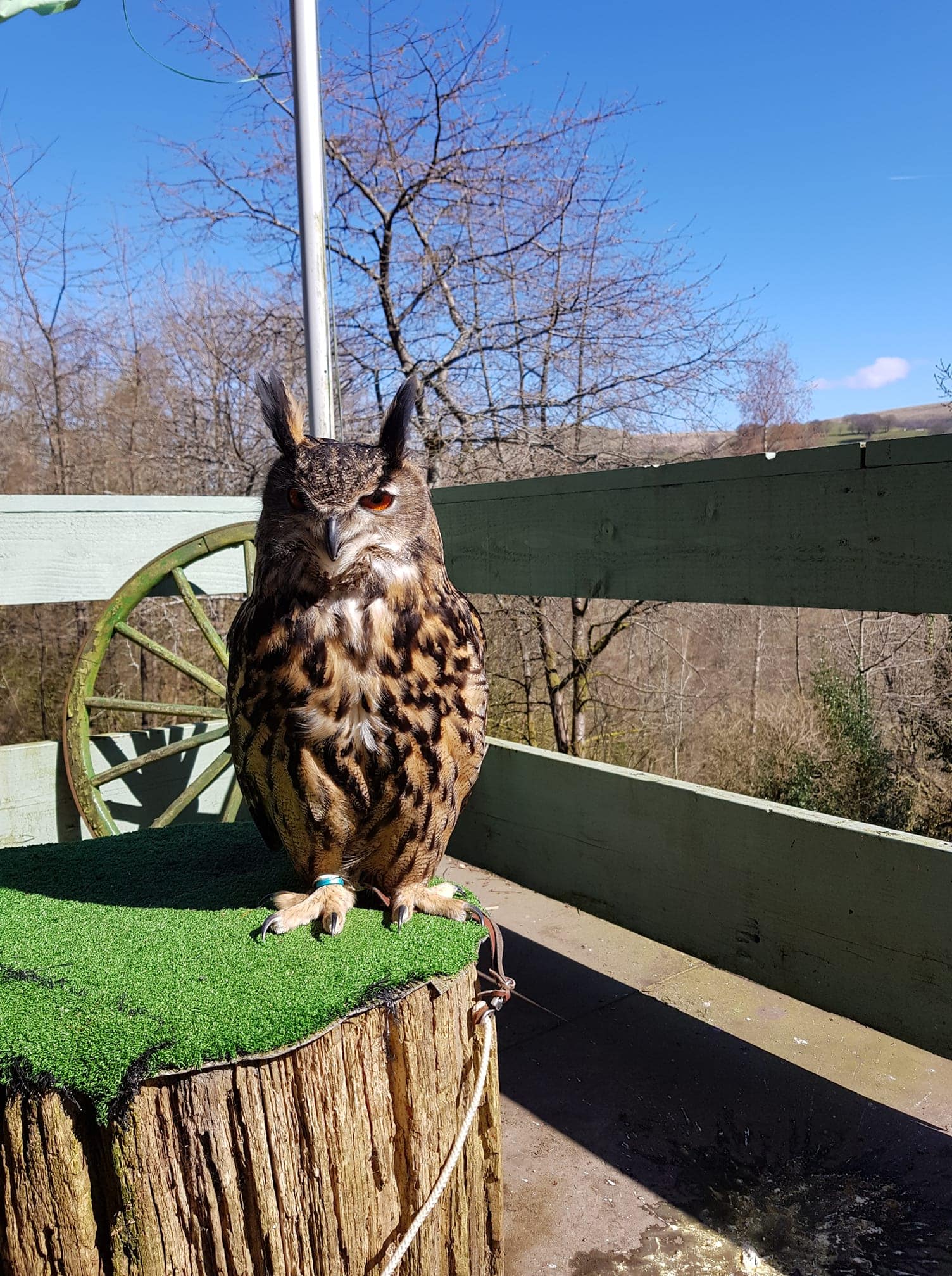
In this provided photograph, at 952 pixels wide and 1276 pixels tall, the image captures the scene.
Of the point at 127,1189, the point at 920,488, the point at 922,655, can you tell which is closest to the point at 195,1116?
the point at 127,1189

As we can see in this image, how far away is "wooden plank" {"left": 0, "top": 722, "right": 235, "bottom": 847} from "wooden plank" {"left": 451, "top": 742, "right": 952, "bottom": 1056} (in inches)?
53.0

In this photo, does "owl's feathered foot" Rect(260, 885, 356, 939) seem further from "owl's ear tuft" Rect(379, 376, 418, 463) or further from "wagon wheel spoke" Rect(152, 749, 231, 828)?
"wagon wheel spoke" Rect(152, 749, 231, 828)

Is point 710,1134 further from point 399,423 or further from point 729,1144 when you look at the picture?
point 399,423

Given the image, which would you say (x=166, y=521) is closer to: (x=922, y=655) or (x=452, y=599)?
(x=452, y=599)

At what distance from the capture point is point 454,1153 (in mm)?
1412

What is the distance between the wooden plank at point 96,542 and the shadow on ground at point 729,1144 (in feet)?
7.00

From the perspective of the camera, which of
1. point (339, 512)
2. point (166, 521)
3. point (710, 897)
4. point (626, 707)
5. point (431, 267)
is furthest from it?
point (626, 707)

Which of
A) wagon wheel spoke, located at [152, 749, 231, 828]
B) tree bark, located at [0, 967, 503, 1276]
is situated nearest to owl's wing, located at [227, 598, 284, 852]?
tree bark, located at [0, 967, 503, 1276]

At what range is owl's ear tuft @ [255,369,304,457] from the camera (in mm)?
1539

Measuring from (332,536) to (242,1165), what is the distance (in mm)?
940

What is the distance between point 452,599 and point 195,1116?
3.00ft

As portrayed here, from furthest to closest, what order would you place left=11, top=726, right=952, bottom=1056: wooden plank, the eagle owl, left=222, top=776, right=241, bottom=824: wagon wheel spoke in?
left=222, top=776, right=241, bottom=824: wagon wheel spoke
left=11, top=726, right=952, bottom=1056: wooden plank
the eagle owl

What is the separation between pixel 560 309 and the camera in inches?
232

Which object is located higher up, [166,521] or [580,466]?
[580,466]
